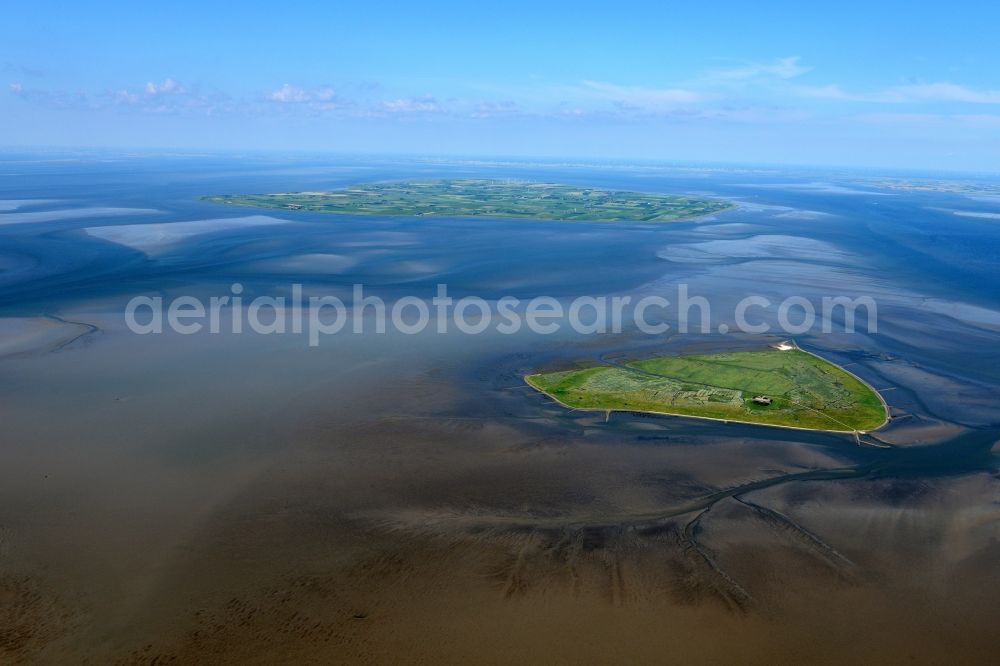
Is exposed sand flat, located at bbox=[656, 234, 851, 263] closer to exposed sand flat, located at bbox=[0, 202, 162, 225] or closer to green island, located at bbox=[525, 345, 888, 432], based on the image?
green island, located at bbox=[525, 345, 888, 432]

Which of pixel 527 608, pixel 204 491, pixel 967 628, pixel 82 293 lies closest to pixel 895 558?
pixel 967 628

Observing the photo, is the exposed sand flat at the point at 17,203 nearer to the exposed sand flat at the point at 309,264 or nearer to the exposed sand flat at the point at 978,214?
the exposed sand flat at the point at 309,264

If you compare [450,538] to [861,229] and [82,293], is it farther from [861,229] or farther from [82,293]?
[861,229]

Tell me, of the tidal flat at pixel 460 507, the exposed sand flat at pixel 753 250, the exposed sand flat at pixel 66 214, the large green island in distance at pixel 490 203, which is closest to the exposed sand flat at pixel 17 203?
the exposed sand flat at pixel 66 214

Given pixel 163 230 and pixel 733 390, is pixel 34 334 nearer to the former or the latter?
pixel 733 390

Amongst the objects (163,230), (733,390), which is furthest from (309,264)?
(733,390)

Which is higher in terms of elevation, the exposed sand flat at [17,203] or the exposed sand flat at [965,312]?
the exposed sand flat at [17,203]
